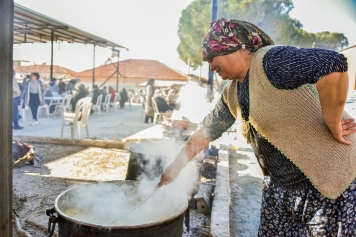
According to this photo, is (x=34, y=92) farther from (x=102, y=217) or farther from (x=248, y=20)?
(x=248, y=20)

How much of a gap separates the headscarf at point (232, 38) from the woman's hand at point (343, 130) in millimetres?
631

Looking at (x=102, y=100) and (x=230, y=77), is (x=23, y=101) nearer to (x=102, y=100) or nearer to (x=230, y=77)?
(x=102, y=100)

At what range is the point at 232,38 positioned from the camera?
1676 millimetres

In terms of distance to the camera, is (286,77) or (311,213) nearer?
(286,77)

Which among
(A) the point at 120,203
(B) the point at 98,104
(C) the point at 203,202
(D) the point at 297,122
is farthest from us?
(B) the point at 98,104

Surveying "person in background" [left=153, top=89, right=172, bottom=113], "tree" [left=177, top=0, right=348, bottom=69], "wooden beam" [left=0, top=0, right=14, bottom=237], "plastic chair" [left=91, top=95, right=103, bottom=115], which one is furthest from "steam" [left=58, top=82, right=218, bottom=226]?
"tree" [left=177, top=0, right=348, bottom=69]

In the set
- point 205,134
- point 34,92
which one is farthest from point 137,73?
point 205,134

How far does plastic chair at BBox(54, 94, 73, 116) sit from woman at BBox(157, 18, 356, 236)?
534 inches

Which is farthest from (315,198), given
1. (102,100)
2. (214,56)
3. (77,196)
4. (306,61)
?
(102,100)

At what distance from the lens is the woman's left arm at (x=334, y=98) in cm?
145

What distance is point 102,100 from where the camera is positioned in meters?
18.1

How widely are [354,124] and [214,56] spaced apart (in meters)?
0.91

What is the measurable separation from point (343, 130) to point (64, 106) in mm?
13988

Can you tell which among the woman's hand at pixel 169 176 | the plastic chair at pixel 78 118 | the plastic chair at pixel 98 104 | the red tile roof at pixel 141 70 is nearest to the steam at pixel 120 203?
the woman's hand at pixel 169 176
